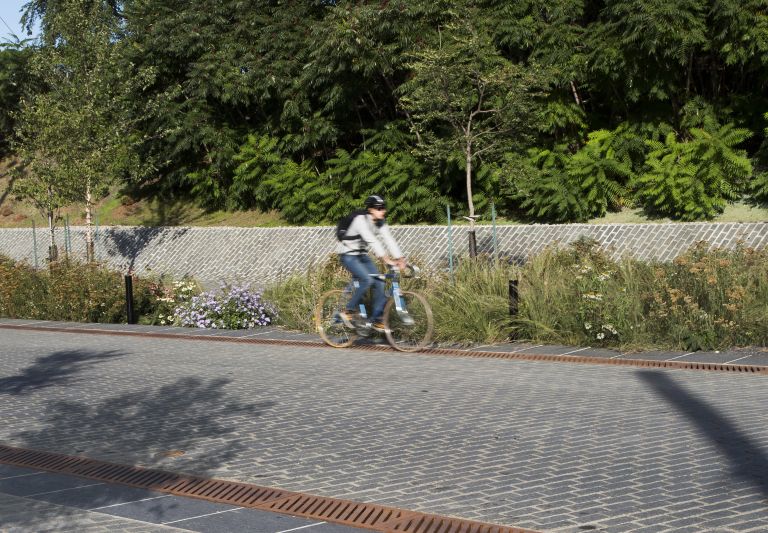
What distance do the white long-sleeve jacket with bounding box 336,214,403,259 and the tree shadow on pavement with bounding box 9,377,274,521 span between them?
315 centimetres

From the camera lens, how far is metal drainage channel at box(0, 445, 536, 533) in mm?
5086

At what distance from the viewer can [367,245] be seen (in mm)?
12430

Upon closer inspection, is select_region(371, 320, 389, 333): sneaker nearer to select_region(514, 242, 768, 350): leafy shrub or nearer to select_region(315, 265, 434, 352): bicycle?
select_region(315, 265, 434, 352): bicycle

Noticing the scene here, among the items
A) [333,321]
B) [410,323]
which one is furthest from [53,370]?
[410,323]

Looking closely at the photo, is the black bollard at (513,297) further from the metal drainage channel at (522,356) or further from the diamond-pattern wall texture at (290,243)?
the diamond-pattern wall texture at (290,243)

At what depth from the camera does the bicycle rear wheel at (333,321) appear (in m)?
13.0

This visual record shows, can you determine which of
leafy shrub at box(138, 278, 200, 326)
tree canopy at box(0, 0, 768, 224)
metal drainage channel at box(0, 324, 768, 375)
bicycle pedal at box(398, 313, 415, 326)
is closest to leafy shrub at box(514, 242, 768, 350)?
metal drainage channel at box(0, 324, 768, 375)

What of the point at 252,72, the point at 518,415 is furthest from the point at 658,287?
the point at 252,72

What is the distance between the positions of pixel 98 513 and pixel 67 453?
1.75 meters

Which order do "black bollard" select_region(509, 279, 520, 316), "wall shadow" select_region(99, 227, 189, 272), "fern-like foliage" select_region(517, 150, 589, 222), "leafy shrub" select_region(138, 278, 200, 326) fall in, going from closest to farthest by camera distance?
1. "black bollard" select_region(509, 279, 520, 316)
2. "leafy shrub" select_region(138, 278, 200, 326)
3. "fern-like foliage" select_region(517, 150, 589, 222)
4. "wall shadow" select_region(99, 227, 189, 272)

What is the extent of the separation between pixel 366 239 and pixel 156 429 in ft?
16.4

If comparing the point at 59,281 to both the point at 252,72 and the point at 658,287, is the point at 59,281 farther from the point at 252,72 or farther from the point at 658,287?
the point at 252,72

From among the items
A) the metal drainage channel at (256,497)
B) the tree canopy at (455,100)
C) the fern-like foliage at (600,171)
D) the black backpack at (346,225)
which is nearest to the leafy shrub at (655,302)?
the black backpack at (346,225)

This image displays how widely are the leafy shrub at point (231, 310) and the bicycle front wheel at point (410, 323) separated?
10.4 ft
